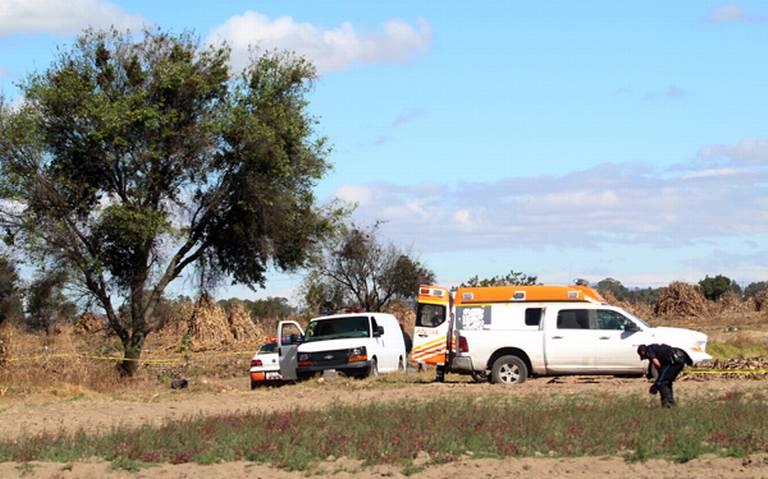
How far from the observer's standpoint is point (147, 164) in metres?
30.6

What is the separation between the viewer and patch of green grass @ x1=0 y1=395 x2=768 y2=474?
14766mm

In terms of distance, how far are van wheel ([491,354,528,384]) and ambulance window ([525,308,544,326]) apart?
85 cm

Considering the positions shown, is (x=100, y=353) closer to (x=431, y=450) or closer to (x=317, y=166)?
(x=317, y=166)

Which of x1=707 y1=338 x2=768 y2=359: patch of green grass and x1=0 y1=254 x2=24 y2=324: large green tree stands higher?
x1=0 y1=254 x2=24 y2=324: large green tree

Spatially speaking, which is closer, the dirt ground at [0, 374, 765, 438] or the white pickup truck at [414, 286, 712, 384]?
the dirt ground at [0, 374, 765, 438]

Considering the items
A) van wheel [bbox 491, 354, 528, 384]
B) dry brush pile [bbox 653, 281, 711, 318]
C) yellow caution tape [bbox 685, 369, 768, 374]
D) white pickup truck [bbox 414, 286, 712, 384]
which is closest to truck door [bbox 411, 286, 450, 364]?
white pickup truck [bbox 414, 286, 712, 384]

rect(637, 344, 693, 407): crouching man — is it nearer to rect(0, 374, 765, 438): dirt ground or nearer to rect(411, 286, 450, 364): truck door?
rect(0, 374, 765, 438): dirt ground

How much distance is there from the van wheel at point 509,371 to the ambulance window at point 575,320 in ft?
4.02

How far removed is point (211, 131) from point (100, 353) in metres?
8.51

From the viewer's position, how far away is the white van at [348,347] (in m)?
26.9

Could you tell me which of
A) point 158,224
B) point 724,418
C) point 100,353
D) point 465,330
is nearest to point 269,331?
point 100,353

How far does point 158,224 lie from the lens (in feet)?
99.3

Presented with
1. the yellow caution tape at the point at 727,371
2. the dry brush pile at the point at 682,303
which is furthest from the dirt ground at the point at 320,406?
the dry brush pile at the point at 682,303

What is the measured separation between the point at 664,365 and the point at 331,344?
10.8 m
